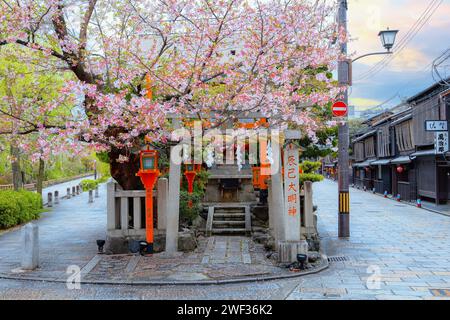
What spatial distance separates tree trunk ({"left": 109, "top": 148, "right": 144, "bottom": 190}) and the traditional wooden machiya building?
18.9 meters

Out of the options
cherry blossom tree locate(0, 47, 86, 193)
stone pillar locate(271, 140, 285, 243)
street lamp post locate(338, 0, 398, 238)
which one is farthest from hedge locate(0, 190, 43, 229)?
street lamp post locate(338, 0, 398, 238)

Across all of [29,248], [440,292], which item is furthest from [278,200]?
[29,248]

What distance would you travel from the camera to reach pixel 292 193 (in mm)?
11344

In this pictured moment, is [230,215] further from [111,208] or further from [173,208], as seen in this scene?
[111,208]

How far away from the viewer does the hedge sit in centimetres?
1872

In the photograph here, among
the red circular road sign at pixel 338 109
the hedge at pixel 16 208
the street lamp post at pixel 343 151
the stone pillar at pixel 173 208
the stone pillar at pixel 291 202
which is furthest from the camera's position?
the hedge at pixel 16 208

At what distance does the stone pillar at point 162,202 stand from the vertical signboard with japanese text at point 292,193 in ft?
12.0

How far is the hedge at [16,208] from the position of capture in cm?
1872

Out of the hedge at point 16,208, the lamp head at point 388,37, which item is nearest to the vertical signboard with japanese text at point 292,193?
the lamp head at point 388,37

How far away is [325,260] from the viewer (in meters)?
11.6

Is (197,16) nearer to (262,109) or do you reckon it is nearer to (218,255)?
(262,109)

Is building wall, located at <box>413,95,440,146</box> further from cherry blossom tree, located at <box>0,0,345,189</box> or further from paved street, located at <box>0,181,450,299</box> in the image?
cherry blossom tree, located at <box>0,0,345,189</box>

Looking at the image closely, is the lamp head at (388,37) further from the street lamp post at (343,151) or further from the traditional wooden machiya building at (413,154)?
the traditional wooden machiya building at (413,154)

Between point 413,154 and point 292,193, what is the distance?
74.4ft
